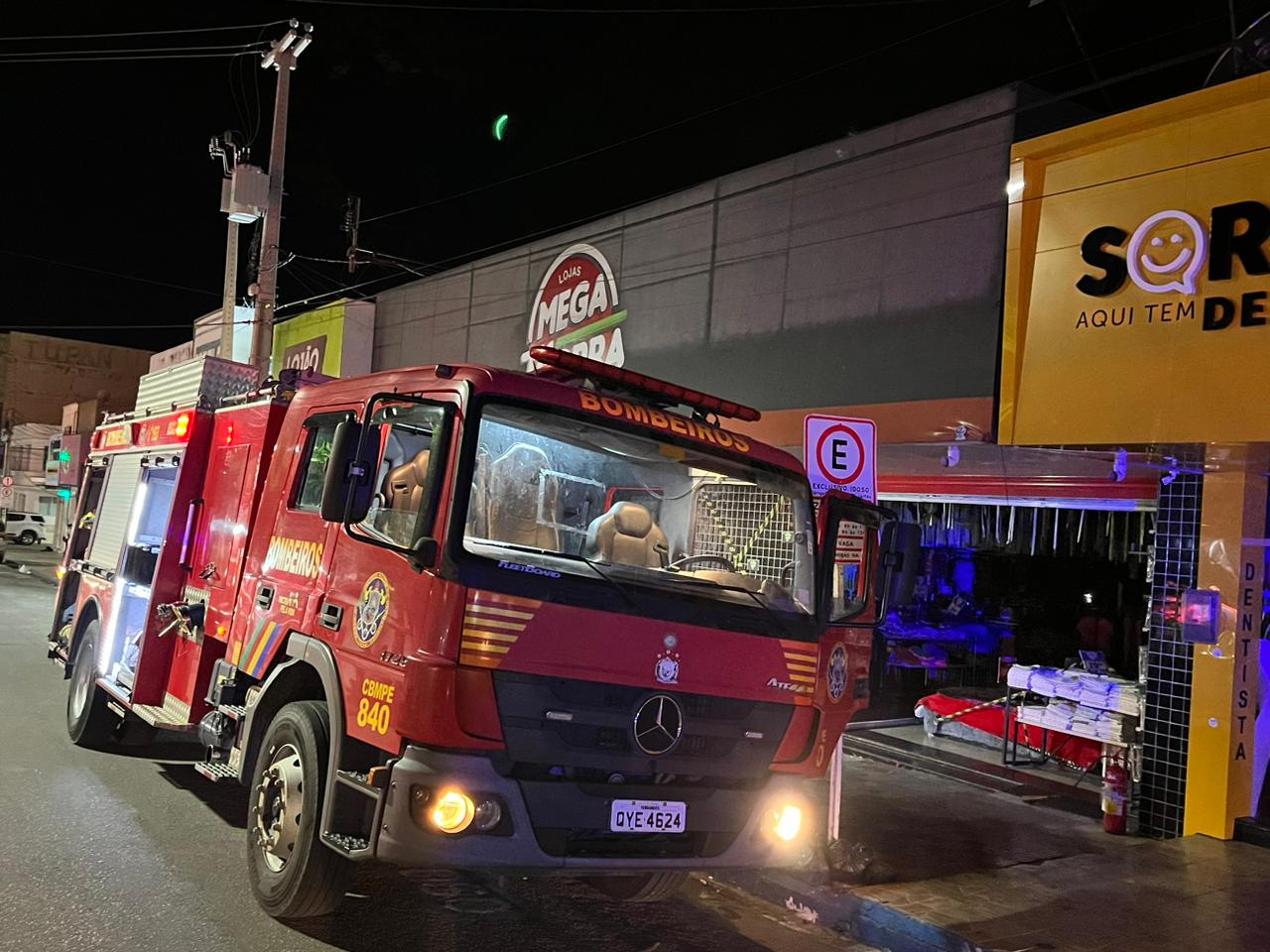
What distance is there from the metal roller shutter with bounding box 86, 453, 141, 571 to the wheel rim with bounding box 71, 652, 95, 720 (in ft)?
2.46

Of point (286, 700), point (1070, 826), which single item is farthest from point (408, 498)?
point (1070, 826)

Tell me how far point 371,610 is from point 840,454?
11.1 ft

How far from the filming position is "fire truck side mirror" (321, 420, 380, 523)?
14.4 ft

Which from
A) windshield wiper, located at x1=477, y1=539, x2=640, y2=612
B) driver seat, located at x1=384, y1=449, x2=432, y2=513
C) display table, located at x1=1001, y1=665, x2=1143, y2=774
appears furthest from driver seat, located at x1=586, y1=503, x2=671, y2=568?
display table, located at x1=1001, y1=665, x2=1143, y2=774

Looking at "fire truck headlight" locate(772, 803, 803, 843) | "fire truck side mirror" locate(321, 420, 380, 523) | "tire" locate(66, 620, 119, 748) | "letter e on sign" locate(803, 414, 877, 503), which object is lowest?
"tire" locate(66, 620, 119, 748)

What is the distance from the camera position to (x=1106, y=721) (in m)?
8.62

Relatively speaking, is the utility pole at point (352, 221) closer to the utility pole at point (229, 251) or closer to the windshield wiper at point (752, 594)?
the utility pole at point (229, 251)

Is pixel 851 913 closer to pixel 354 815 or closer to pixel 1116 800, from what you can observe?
pixel 354 815

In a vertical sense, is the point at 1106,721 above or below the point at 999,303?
below

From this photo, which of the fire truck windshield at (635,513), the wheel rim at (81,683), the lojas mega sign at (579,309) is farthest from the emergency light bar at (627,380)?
the lojas mega sign at (579,309)

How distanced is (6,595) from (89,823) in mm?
17390

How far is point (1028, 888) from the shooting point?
639 cm

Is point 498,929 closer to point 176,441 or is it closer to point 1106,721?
point 176,441

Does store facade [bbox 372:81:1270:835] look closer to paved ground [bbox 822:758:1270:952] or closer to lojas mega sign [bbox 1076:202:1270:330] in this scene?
lojas mega sign [bbox 1076:202:1270:330]
